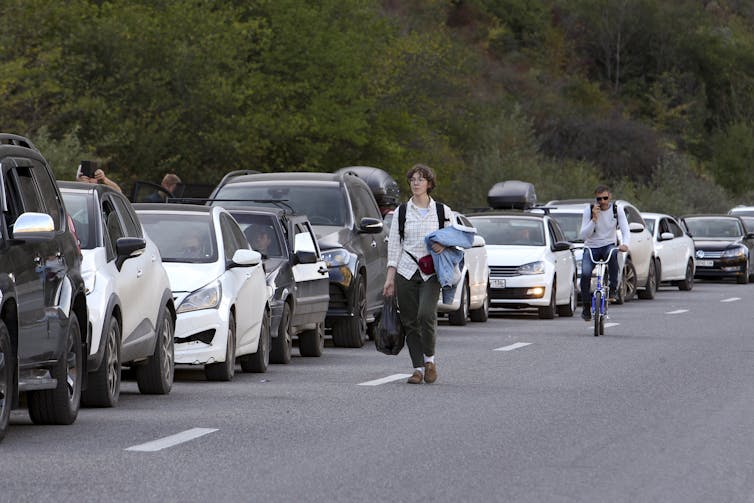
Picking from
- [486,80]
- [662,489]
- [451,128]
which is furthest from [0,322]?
[486,80]

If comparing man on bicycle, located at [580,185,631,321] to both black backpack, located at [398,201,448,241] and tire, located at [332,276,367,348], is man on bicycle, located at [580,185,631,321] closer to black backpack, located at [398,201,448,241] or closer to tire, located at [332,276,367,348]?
tire, located at [332,276,367,348]

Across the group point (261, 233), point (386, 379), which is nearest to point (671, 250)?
point (261, 233)

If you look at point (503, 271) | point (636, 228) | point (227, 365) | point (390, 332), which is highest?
point (636, 228)

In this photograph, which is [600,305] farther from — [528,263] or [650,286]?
[650,286]

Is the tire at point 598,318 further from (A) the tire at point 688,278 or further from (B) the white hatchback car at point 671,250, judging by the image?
(A) the tire at point 688,278

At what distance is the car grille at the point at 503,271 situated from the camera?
28.2 metres

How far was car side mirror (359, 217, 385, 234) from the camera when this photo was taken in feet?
68.8

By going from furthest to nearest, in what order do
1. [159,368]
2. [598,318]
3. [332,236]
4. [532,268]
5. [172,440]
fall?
[532,268], [598,318], [332,236], [159,368], [172,440]

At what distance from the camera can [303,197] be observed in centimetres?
2233

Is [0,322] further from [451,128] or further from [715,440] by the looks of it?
[451,128]

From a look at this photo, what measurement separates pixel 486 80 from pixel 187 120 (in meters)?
55.6

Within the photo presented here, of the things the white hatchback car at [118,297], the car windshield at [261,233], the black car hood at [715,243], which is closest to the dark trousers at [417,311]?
the white hatchback car at [118,297]

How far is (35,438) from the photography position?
36.3 feet

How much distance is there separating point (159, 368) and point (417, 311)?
7.78 ft
